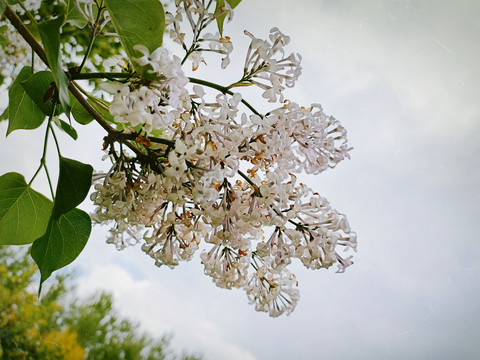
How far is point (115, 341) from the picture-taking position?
181 centimetres

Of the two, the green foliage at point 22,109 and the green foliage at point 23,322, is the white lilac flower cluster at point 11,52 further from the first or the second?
the green foliage at point 23,322

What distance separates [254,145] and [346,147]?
8 centimetres

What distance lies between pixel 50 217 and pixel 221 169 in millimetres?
127

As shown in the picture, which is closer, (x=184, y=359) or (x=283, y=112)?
(x=283, y=112)

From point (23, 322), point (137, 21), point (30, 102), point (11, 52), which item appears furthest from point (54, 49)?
point (23, 322)

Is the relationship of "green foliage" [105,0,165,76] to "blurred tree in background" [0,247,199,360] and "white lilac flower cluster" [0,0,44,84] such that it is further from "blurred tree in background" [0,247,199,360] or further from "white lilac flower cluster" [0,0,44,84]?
"blurred tree in background" [0,247,199,360]

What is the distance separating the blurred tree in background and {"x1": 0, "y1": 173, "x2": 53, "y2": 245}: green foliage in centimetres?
117

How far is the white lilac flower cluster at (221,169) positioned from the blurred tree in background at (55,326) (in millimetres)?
1264

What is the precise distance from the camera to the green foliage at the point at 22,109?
0.26 metres

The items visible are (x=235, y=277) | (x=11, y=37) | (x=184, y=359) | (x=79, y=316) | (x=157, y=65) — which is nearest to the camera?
(x=157, y=65)

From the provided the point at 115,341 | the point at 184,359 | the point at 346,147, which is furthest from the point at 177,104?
the point at 115,341

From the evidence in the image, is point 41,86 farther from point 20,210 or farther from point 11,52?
point 11,52

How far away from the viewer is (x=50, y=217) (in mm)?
244

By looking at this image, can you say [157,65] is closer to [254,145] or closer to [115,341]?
[254,145]
